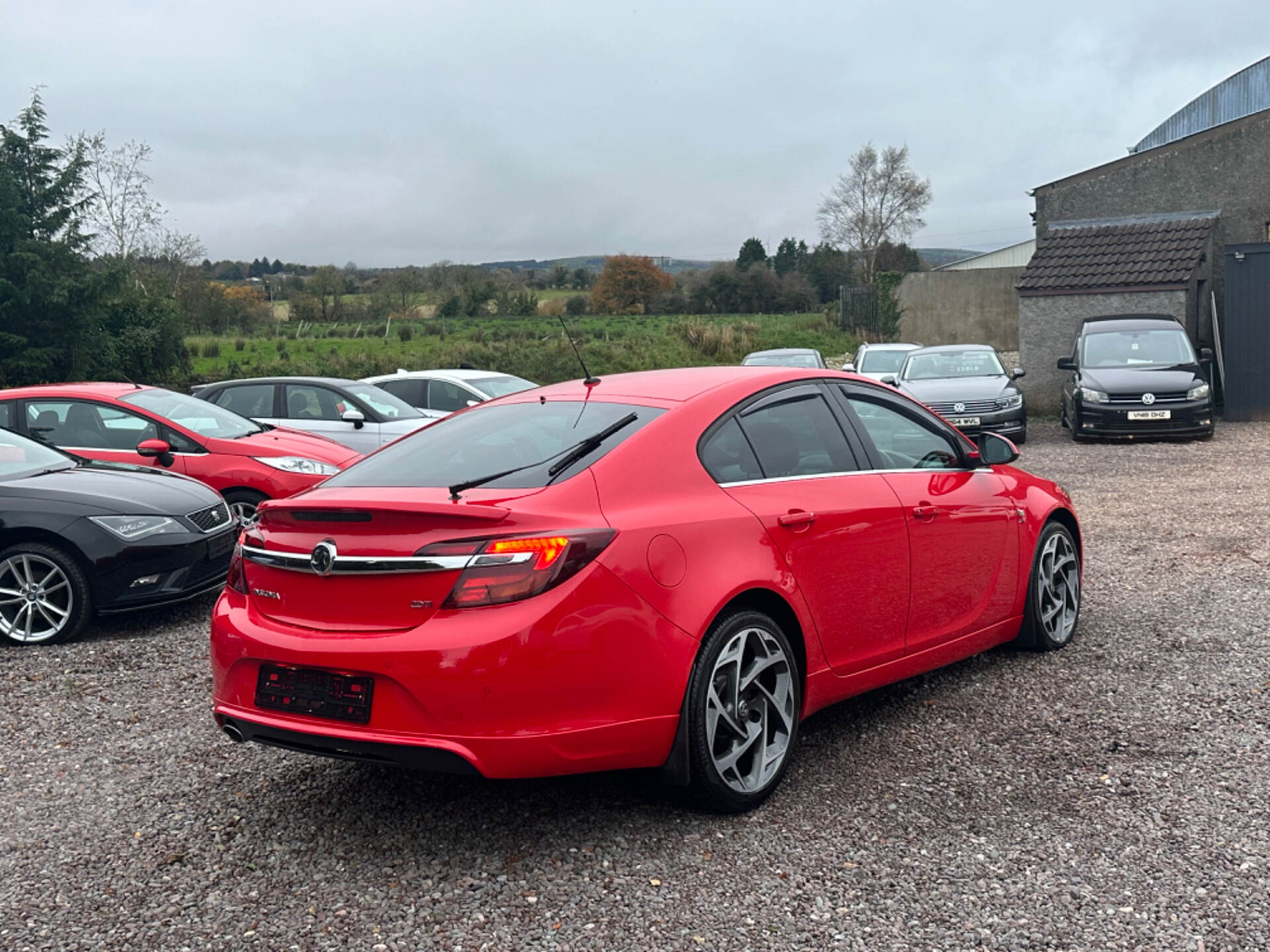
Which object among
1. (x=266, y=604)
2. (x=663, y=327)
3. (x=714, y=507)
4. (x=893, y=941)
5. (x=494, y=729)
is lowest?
(x=893, y=941)

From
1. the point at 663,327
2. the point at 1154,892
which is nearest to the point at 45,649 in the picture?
the point at 1154,892

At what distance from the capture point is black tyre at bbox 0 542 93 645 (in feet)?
21.7

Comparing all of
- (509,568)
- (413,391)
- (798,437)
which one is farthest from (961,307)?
(509,568)

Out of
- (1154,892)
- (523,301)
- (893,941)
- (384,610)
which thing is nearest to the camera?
(893,941)

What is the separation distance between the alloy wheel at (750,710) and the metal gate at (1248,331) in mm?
17474

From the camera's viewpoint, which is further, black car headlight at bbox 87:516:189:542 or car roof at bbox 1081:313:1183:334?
car roof at bbox 1081:313:1183:334

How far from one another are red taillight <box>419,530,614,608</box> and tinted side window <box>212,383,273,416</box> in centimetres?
1013

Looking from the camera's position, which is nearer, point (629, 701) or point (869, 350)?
point (629, 701)

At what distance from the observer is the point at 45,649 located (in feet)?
21.5

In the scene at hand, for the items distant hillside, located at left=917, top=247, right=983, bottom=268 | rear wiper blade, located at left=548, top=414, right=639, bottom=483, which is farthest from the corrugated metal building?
rear wiper blade, located at left=548, top=414, right=639, bottom=483

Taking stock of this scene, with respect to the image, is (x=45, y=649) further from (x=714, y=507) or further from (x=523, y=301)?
(x=523, y=301)

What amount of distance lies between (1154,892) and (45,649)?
5774mm

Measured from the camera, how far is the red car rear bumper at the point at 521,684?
341cm

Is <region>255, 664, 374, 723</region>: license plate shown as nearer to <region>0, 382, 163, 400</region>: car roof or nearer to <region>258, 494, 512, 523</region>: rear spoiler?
<region>258, 494, 512, 523</region>: rear spoiler
